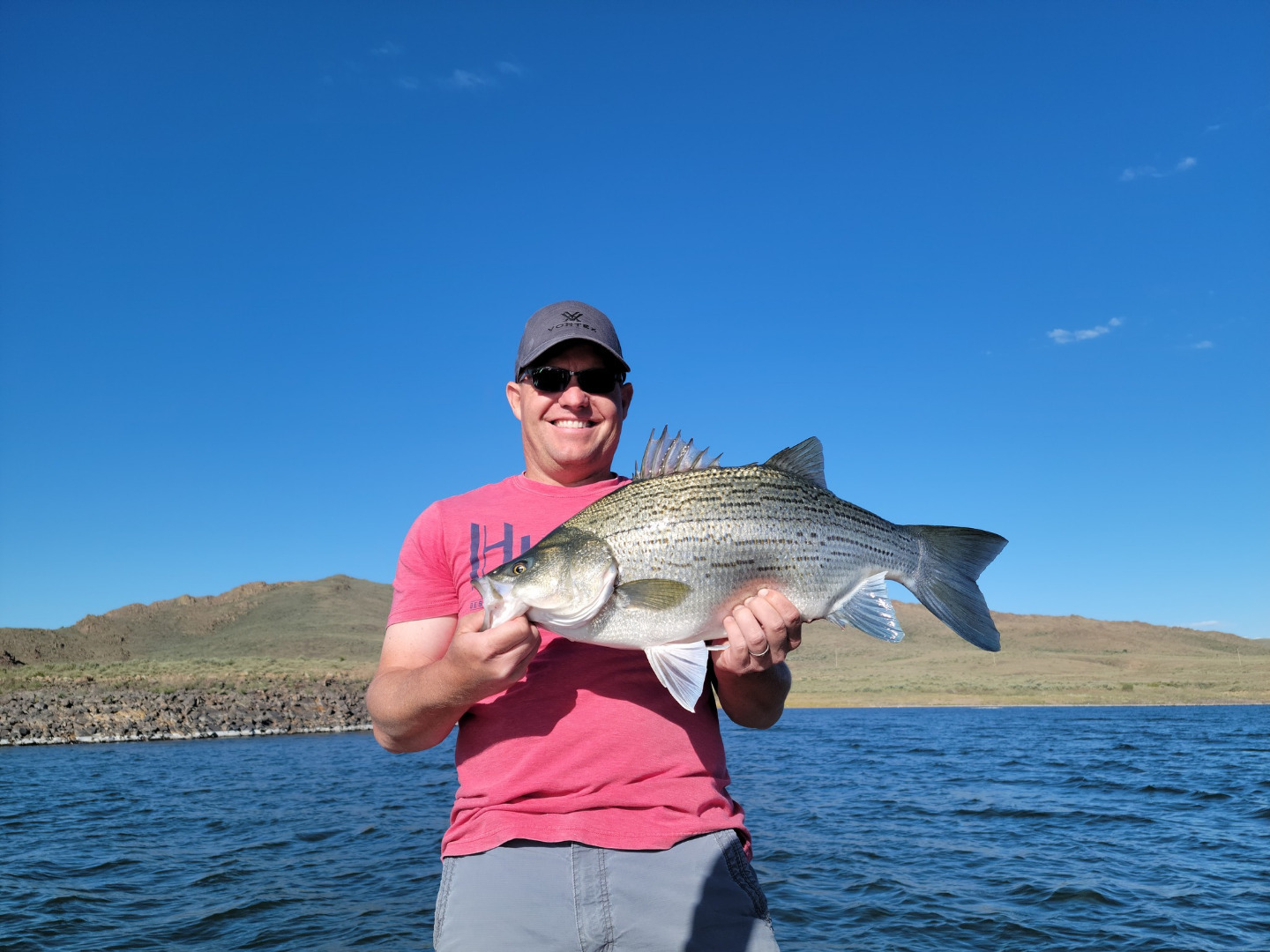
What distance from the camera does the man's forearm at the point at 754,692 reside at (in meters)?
3.22

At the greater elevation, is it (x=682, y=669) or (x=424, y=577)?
(x=424, y=577)

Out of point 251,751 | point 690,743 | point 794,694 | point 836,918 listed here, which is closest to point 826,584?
point 690,743

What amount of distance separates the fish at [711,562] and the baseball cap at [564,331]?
0.47 meters

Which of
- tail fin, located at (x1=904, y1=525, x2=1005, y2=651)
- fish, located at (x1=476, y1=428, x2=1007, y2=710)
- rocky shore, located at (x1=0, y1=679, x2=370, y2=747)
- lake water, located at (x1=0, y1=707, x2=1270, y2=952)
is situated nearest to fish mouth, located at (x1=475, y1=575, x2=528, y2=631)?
fish, located at (x1=476, y1=428, x2=1007, y2=710)

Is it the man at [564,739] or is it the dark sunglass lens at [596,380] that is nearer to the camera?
the man at [564,739]

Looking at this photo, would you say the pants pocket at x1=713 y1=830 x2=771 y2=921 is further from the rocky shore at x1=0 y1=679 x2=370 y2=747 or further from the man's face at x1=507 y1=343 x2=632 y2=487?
the rocky shore at x1=0 y1=679 x2=370 y2=747

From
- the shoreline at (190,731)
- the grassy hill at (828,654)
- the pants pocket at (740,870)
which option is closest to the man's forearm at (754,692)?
the pants pocket at (740,870)

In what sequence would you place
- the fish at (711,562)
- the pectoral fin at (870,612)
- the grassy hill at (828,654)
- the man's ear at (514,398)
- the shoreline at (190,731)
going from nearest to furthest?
1. the fish at (711,562)
2. the pectoral fin at (870,612)
3. the man's ear at (514,398)
4. the shoreline at (190,731)
5. the grassy hill at (828,654)

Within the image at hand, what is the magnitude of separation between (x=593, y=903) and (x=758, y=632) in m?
1.05

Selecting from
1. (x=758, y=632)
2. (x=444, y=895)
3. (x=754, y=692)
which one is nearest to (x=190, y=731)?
(x=444, y=895)

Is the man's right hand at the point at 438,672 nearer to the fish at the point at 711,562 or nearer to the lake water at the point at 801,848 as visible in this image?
the fish at the point at 711,562

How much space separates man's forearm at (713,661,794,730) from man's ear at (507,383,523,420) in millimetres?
1488

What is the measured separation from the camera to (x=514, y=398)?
3.88m

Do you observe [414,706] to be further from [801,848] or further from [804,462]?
[801,848]
